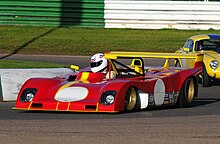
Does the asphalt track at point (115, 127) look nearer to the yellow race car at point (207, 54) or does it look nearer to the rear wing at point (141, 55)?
the rear wing at point (141, 55)

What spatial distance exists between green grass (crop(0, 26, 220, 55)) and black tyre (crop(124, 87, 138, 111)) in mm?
13850

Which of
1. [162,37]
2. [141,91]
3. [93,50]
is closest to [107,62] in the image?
[141,91]

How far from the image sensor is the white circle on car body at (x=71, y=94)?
1112 centimetres

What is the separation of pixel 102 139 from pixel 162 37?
64.7 feet

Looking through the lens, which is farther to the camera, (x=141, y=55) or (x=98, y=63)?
(x=141, y=55)

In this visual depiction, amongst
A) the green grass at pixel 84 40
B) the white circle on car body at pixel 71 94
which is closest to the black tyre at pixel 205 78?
the white circle on car body at pixel 71 94

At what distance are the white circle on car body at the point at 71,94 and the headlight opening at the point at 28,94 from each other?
42 centimetres

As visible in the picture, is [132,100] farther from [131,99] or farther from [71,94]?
A: [71,94]

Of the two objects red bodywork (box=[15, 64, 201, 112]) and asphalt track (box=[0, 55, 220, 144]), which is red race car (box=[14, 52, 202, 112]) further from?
asphalt track (box=[0, 55, 220, 144])

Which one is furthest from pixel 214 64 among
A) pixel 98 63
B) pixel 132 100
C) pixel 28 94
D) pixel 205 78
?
pixel 28 94

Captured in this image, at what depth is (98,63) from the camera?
474 inches

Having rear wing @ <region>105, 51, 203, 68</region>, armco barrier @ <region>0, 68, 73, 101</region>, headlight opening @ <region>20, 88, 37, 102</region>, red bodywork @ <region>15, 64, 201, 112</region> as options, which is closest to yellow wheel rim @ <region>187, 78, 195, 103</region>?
red bodywork @ <region>15, 64, 201, 112</region>

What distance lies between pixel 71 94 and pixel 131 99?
3.01 ft

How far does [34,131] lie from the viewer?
935cm
